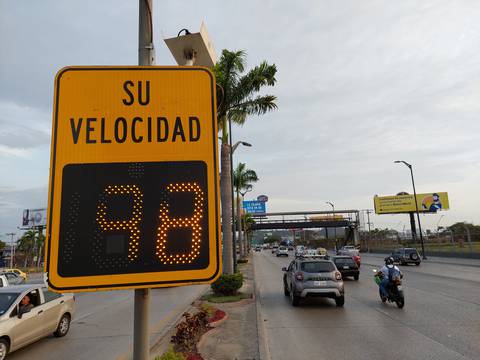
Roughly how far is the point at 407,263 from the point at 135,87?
3562cm

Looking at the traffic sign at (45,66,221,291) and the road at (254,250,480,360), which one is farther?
the road at (254,250,480,360)

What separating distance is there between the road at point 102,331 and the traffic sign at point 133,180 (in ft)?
21.5

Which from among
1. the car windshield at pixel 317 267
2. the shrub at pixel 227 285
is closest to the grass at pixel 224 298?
the shrub at pixel 227 285

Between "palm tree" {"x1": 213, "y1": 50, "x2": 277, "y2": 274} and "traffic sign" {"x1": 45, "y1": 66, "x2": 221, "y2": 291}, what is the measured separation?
13608 millimetres

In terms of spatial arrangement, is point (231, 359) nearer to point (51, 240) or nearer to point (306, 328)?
point (306, 328)

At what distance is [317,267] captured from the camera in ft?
45.1

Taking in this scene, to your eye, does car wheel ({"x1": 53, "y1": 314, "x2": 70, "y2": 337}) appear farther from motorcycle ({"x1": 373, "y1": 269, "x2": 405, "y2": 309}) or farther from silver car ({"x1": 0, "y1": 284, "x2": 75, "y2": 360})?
motorcycle ({"x1": 373, "y1": 269, "x2": 405, "y2": 309})

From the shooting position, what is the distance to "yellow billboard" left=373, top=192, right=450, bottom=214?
248 feet

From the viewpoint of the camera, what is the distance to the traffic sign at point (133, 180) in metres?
2.05

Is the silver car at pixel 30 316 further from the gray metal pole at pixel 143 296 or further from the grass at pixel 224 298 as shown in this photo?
the gray metal pole at pixel 143 296

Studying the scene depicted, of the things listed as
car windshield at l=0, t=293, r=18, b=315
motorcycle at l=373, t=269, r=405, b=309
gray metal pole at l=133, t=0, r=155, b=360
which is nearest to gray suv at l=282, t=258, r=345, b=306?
motorcycle at l=373, t=269, r=405, b=309

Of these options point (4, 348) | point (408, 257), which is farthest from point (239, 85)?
point (408, 257)

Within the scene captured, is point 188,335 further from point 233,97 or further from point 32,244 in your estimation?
point 32,244

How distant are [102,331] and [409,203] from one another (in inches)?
3105
